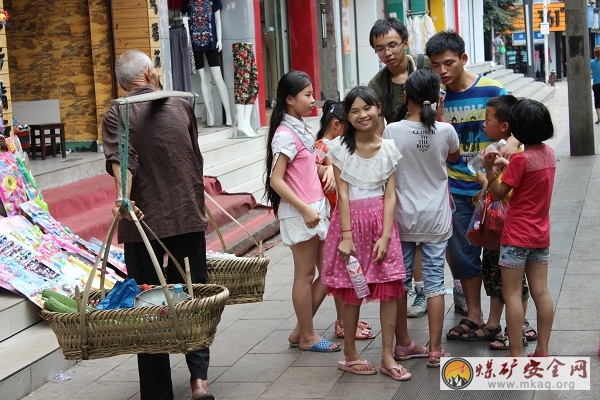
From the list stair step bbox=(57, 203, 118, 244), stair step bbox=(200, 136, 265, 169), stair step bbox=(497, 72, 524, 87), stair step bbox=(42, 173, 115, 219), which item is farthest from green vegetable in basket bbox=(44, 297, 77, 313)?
stair step bbox=(497, 72, 524, 87)

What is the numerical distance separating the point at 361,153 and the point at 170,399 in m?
1.70

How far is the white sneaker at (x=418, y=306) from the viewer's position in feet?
22.1

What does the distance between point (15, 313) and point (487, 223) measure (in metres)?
3.08

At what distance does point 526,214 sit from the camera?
5.26m

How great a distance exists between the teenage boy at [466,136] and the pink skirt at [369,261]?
2.84 ft

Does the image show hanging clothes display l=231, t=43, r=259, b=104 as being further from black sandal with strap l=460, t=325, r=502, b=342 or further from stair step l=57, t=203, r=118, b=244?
black sandal with strap l=460, t=325, r=502, b=342

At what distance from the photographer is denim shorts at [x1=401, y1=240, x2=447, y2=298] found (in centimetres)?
555

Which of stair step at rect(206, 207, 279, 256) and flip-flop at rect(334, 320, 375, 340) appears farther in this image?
stair step at rect(206, 207, 279, 256)

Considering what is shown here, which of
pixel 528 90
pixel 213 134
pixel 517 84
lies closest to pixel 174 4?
pixel 213 134

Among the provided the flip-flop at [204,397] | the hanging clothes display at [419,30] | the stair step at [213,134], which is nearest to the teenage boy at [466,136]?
the flip-flop at [204,397]

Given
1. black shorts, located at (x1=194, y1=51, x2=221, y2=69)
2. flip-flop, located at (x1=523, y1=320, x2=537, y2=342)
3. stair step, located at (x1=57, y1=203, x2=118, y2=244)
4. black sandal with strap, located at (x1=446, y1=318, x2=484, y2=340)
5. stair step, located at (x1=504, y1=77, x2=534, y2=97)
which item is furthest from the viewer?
stair step, located at (x1=504, y1=77, x2=534, y2=97)

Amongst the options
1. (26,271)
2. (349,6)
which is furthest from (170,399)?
(349,6)

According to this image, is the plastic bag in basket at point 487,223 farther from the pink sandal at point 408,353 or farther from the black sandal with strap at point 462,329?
the pink sandal at point 408,353

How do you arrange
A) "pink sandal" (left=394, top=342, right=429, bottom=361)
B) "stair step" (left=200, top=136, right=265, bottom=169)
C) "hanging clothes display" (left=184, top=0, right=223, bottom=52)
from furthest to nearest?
"hanging clothes display" (left=184, top=0, right=223, bottom=52), "stair step" (left=200, top=136, right=265, bottom=169), "pink sandal" (left=394, top=342, right=429, bottom=361)
